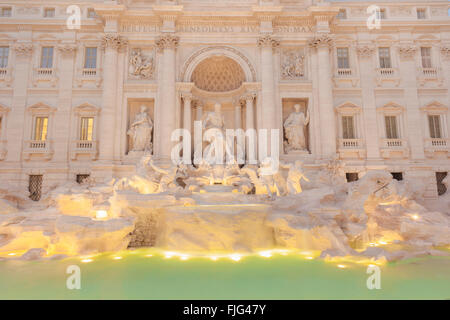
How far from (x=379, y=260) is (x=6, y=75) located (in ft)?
A: 75.5

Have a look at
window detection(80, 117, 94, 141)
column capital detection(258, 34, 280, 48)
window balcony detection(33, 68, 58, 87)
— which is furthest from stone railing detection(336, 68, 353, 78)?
window balcony detection(33, 68, 58, 87)

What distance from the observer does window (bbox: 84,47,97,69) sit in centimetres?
1858

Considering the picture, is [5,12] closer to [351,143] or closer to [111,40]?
[111,40]

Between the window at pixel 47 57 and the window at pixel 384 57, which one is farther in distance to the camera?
the window at pixel 384 57

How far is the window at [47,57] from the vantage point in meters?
18.6

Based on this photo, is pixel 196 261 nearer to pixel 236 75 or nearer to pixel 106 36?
pixel 236 75

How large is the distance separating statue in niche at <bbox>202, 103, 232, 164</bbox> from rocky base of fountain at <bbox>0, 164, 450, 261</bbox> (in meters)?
3.49

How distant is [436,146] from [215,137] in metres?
14.3

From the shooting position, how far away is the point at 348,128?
1834 cm

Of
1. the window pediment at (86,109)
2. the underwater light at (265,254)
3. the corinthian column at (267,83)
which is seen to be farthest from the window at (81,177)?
the underwater light at (265,254)

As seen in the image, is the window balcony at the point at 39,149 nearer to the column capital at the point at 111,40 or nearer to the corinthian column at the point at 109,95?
the corinthian column at the point at 109,95

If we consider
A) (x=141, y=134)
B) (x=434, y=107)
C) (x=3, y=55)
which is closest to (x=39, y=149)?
(x=141, y=134)

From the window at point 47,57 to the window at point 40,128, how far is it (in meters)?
3.73

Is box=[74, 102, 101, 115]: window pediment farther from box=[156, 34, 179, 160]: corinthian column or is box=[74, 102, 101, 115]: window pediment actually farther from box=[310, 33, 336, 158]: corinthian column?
box=[310, 33, 336, 158]: corinthian column
